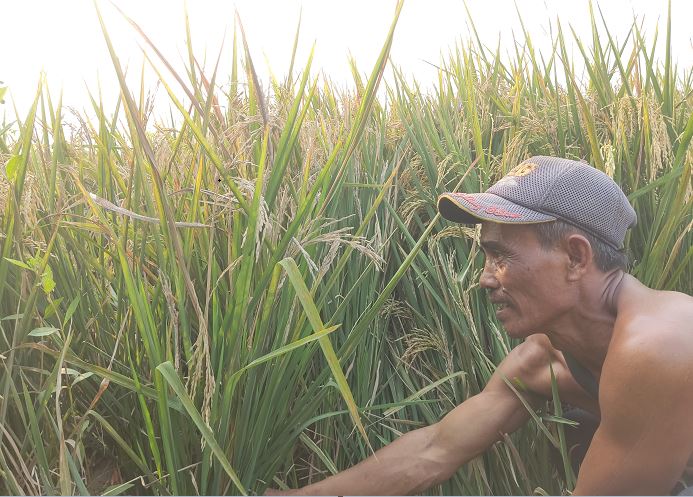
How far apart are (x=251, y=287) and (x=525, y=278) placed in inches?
27.9

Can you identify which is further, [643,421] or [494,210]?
[494,210]

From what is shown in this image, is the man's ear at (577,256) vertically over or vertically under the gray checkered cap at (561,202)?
under

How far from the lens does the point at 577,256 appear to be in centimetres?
203

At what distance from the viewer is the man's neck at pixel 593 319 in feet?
6.74

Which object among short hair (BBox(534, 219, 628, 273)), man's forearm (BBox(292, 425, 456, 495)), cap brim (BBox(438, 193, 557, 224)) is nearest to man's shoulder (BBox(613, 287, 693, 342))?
short hair (BBox(534, 219, 628, 273))

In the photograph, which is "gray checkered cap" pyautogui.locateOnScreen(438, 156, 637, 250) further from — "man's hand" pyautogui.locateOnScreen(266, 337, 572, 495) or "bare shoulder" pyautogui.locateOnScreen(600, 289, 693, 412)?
"man's hand" pyautogui.locateOnScreen(266, 337, 572, 495)

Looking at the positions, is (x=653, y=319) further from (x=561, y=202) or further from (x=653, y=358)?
(x=561, y=202)

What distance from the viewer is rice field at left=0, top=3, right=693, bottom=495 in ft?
5.64

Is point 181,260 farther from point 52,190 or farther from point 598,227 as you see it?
point 598,227

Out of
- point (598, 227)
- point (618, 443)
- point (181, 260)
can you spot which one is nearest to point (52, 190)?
point (181, 260)

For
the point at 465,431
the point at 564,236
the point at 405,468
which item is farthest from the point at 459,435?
the point at 564,236

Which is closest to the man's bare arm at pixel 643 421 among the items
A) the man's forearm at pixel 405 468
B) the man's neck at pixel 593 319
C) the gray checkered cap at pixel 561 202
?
the man's neck at pixel 593 319

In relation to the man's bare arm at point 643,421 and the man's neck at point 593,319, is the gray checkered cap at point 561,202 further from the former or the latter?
the man's bare arm at point 643,421

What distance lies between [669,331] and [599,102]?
4.36ft
